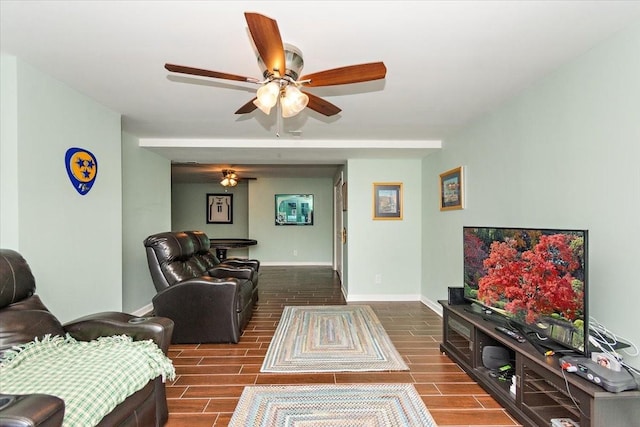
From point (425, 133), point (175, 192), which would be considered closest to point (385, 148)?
point (425, 133)

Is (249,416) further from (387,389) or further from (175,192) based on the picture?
(175,192)

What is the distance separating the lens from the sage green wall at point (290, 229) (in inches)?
330

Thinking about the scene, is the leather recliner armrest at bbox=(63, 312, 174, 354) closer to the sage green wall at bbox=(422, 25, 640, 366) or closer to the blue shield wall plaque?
the blue shield wall plaque

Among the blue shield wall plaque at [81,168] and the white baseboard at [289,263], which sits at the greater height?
the blue shield wall plaque at [81,168]

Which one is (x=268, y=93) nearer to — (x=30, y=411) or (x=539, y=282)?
(x=30, y=411)

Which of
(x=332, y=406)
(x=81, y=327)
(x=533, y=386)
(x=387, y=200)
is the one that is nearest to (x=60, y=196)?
(x=81, y=327)

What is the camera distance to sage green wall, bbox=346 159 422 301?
490cm

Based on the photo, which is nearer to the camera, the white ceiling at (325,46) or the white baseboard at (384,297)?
the white ceiling at (325,46)

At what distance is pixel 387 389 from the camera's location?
2.28m

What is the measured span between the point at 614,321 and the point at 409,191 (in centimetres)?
328

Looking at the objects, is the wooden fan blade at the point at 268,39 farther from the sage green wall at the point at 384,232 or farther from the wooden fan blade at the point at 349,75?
the sage green wall at the point at 384,232

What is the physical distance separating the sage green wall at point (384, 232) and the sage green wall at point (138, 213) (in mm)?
2697

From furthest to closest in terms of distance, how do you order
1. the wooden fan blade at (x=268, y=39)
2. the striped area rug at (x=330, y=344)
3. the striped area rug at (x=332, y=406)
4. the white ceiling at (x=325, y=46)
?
the striped area rug at (x=330, y=344)
the striped area rug at (x=332, y=406)
the white ceiling at (x=325, y=46)
the wooden fan blade at (x=268, y=39)

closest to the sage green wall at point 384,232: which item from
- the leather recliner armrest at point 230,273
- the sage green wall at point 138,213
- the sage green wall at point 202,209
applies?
the leather recliner armrest at point 230,273
